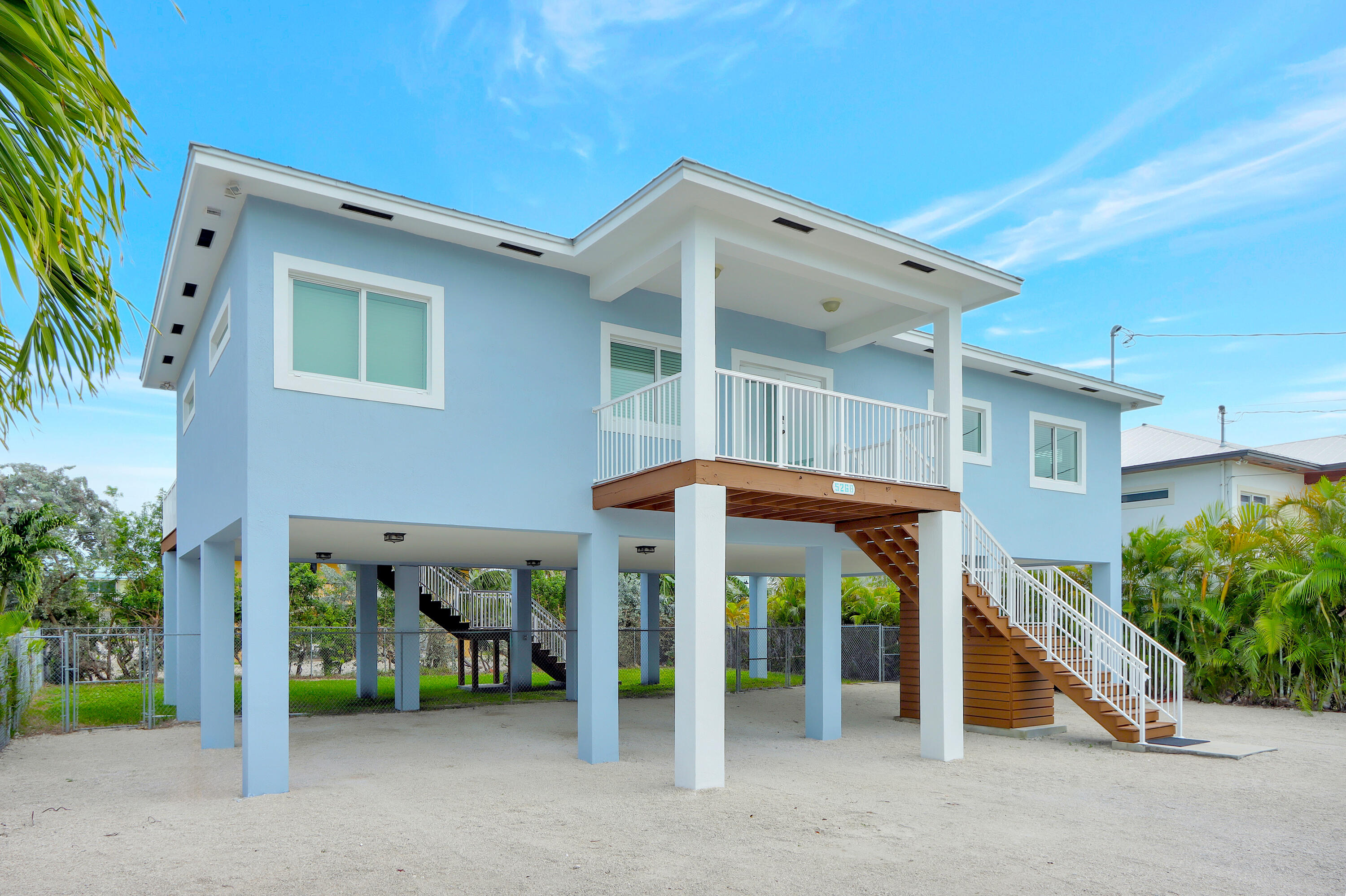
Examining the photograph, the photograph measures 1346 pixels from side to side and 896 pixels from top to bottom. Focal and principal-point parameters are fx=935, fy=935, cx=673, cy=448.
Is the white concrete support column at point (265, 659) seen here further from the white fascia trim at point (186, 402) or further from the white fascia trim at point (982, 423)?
the white fascia trim at point (982, 423)

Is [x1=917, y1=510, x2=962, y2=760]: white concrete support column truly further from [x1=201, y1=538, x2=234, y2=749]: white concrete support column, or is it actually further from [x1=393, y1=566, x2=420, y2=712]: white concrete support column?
[x1=393, y1=566, x2=420, y2=712]: white concrete support column

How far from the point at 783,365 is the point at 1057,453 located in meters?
7.07

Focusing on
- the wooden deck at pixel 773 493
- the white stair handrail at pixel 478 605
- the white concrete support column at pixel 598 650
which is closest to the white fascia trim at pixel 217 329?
the wooden deck at pixel 773 493

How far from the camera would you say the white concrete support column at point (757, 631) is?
91.8 ft

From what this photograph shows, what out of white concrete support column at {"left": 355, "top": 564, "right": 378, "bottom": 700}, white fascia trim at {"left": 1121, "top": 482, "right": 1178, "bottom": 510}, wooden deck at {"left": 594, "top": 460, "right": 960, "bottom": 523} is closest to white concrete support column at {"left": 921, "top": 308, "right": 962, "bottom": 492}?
wooden deck at {"left": 594, "top": 460, "right": 960, "bottom": 523}

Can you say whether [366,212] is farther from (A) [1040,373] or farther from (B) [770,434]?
(A) [1040,373]

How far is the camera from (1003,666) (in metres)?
14.5

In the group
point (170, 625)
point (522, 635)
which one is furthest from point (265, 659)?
point (522, 635)

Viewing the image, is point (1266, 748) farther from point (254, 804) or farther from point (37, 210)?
point (37, 210)

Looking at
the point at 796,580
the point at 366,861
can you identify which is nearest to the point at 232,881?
the point at 366,861

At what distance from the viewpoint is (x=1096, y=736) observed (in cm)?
1425

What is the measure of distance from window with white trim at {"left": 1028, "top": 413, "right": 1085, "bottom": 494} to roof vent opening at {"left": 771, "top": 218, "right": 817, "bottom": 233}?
860 cm

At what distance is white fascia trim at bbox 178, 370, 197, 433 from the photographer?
1438cm

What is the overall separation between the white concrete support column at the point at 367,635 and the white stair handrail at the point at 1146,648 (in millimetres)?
13600
